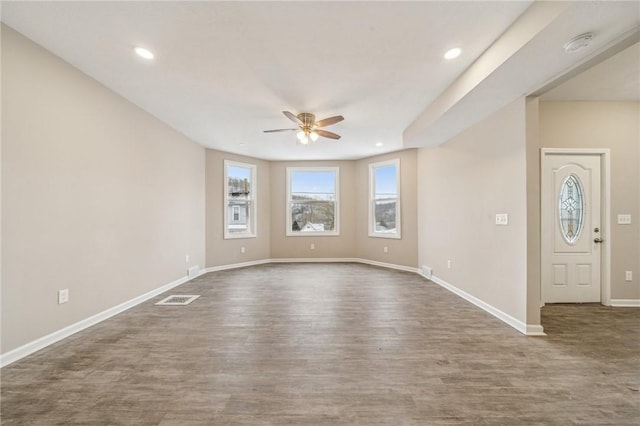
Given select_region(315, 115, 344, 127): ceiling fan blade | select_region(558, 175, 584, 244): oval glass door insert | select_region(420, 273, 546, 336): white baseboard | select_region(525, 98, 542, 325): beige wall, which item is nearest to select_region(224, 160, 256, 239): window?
select_region(315, 115, 344, 127): ceiling fan blade

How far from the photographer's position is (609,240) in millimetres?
3439

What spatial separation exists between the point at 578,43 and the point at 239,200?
19.8ft

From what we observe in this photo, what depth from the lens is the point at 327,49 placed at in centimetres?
229

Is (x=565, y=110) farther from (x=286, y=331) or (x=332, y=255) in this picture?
(x=332, y=255)

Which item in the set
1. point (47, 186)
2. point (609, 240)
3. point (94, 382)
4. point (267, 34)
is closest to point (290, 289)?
point (94, 382)

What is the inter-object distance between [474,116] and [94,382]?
4.68 metres

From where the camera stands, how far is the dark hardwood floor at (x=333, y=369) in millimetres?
1608

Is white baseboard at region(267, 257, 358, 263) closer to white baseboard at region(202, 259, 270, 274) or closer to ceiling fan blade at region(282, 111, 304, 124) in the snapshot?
white baseboard at region(202, 259, 270, 274)

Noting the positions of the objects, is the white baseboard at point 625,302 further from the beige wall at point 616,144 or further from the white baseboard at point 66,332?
the white baseboard at point 66,332

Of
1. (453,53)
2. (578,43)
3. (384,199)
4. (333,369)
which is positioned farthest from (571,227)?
(333,369)

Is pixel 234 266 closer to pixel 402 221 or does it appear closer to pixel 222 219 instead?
pixel 222 219

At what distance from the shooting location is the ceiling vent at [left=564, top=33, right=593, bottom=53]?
182cm

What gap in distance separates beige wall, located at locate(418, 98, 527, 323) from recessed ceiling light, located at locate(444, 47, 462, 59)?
3.29ft

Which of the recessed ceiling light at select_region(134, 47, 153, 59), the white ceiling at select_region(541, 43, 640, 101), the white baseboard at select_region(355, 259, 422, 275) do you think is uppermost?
the white ceiling at select_region(541, 43, 640, 101)
